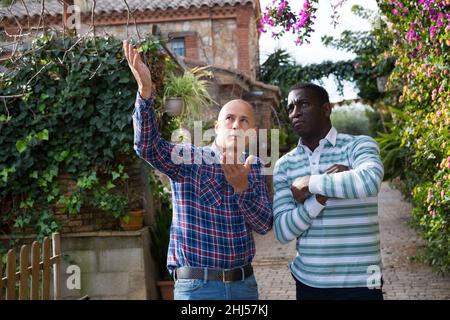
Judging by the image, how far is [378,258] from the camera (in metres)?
2.05

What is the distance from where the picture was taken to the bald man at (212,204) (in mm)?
2061

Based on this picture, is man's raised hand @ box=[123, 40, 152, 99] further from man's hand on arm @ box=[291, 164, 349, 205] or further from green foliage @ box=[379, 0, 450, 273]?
green foliage @ box=[379, 0, 450, 273]

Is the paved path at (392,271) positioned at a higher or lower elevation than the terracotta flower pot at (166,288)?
lower

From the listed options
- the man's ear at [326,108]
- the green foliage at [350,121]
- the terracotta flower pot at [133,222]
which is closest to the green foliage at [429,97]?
the man's ear at [326,108]

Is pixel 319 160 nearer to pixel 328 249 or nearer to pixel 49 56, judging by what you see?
pixel 328 249

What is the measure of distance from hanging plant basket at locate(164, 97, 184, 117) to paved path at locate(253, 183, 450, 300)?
2.14 metres

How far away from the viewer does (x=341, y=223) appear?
2.04 metres

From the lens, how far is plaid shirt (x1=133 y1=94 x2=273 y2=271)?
6.84 ft

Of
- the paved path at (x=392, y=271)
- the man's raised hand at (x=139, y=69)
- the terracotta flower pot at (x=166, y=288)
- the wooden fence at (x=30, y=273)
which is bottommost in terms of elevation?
the paved path at (x=392, y=271)

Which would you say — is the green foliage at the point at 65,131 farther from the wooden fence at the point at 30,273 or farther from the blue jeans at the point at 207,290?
the blue jeans at the point at 207,290

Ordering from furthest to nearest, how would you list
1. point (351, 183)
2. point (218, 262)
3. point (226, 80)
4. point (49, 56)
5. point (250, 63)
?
point (250, 63), point (226, 80), point (49, 56), point (218, 262), point (351, 183)

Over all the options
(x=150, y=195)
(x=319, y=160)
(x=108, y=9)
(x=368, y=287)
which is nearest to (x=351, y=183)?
(x=319, y=160)

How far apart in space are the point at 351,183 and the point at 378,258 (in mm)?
332

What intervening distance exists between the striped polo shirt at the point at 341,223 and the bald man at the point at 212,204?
0.51 ft
